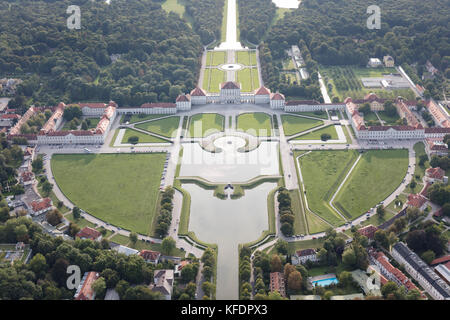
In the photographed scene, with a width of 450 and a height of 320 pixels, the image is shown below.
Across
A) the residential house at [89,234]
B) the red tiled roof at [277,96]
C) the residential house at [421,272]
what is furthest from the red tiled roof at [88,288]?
the red tiled roof at [277,96]

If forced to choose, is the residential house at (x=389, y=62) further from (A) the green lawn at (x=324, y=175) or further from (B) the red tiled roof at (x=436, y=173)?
(B) the red tiled roof at (x=436, y=173)

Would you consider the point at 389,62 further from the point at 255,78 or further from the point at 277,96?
the point at 277,96

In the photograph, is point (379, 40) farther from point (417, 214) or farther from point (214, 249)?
point (214, 249)

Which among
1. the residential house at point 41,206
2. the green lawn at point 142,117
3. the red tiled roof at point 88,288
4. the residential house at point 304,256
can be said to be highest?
the green lawn at point 142,117

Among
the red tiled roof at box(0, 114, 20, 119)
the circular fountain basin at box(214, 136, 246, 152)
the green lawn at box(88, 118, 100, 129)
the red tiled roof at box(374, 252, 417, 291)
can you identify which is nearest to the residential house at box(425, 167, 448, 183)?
the red tiled roof at box(374, 252, 417, 291)

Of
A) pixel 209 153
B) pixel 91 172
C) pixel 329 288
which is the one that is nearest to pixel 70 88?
pixel 91 172

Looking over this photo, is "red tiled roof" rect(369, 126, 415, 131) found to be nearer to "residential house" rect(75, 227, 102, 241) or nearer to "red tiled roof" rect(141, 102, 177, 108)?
"red tiled roof" rect(141, 102, 177, 108)

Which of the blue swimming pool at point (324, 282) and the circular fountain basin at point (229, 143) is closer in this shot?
the blue swimming pool at point (324, 282)
